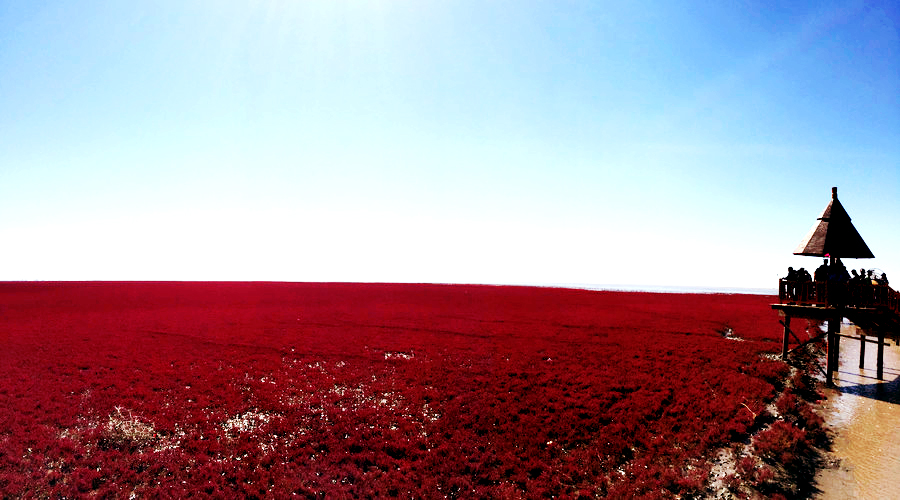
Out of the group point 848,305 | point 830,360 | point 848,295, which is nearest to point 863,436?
point 830,360

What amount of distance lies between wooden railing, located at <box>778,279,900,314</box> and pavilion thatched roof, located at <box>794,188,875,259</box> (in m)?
1.56

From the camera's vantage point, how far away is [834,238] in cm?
1966

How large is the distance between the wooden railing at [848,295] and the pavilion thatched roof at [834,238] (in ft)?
5.13

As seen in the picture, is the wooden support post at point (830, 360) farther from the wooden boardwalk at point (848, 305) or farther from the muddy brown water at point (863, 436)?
the muddy brown water at point (863, 436)

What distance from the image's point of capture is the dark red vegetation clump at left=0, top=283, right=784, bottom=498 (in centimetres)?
1020

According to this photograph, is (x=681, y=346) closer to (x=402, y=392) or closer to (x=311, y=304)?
(x=402, y=392)

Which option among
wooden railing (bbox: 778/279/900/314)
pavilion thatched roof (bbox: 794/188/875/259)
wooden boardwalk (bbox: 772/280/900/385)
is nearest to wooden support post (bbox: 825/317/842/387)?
wooden boardwalk (bbox: 772/280/900/385)

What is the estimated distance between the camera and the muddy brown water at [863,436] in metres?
9.84

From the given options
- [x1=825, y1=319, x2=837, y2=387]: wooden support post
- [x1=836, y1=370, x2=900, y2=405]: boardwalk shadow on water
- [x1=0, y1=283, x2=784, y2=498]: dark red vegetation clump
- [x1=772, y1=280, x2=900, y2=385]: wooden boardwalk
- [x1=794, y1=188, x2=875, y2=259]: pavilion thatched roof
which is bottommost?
[x1=0, y1=283, x2=784, y2=498]: dark red vegetation clump

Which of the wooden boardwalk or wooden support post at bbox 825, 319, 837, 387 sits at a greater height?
the wooden boardwalk

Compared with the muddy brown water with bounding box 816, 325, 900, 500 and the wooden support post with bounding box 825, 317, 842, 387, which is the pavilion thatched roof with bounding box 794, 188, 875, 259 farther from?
the muddy brown water with bounding box 816, 325, 900, 500

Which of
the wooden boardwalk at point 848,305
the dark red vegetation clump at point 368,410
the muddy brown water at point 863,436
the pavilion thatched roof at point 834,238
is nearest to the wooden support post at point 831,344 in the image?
the wooden boardwalk at point 848,305

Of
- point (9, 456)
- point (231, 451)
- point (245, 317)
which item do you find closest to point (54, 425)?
point (9, 456)

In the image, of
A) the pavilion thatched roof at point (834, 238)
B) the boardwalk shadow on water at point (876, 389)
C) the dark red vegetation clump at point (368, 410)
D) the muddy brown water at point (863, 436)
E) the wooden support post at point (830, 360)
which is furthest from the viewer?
the pavilion thatched roof at point (834, 238)
